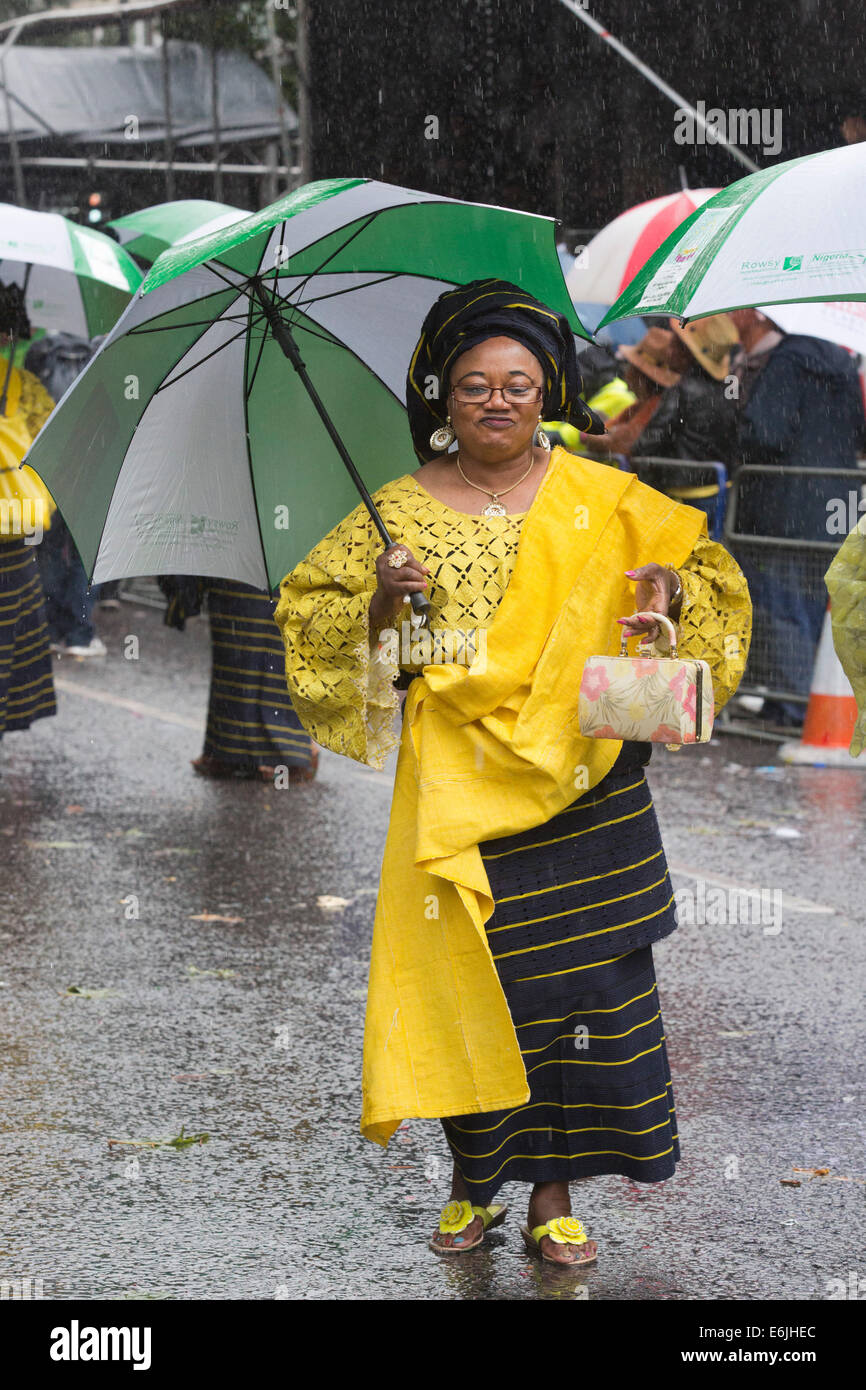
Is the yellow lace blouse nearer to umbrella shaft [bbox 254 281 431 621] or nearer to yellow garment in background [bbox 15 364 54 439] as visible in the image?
umbrella shaft [bbox 254 281 431 621]

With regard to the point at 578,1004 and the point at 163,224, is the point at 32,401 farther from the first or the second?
the point at 578,1004

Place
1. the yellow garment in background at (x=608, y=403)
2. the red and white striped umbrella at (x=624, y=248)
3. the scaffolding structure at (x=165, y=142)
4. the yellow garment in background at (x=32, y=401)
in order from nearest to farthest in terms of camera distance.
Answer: the yellow garment in background at (x=32, y=401) → the red and white striped umbrella at (x=624, y=248) → the yellow garment in background at (x=608, y=403) → the scaffolding structure at (x=165, y=142)

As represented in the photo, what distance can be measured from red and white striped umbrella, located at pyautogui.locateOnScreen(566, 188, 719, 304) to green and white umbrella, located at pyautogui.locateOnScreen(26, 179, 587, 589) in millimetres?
6470

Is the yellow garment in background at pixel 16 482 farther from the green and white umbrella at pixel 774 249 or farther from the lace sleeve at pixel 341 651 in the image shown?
the green and white umbrella at pixel 774 249

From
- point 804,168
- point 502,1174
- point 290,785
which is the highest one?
point 804,168

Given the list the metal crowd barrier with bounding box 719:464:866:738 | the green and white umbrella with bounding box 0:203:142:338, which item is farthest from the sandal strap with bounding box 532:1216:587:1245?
the metal crowd barrier with bounding box 719:464:866:738

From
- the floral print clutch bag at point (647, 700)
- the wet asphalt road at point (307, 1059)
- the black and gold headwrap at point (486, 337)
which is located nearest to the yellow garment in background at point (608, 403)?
the wet asphalt road at point (307, 1059)

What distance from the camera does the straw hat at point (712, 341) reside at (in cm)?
1012

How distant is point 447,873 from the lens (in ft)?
12.6

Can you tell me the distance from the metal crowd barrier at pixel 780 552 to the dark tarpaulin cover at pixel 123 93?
10.4 m

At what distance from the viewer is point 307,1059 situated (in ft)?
17.7

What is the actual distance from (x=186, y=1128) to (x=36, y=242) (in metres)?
3.83

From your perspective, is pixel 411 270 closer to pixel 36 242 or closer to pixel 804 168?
pixel 804 168

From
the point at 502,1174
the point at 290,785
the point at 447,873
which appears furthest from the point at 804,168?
the point at 290,785
